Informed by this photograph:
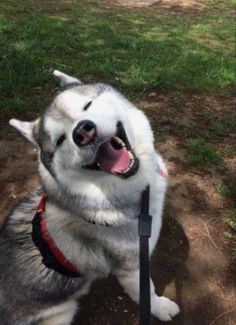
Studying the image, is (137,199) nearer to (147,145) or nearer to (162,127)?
(147,145)

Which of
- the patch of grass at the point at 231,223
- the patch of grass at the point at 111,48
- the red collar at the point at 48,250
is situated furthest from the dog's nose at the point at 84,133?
the patch of grass at the point at 111,48

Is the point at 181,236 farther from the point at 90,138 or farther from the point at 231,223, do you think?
the point at 90,138

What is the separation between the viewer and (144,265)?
2.38m

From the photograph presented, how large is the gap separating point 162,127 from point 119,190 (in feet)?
7.76

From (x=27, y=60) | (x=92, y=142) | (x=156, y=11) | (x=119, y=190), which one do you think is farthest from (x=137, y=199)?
(x=156, y=11)

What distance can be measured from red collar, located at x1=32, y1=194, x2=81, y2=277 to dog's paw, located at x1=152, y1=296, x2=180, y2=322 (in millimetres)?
688

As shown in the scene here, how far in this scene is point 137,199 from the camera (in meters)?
2.67

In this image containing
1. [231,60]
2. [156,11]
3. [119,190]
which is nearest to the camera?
[119,190]

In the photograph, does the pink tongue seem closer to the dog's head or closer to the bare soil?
the dog's head

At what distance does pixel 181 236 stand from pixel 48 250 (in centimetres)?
135

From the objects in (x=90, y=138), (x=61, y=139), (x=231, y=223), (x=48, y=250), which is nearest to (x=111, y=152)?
(x=90, y=138)

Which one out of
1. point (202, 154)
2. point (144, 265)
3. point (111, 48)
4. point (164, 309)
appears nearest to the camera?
point (144, 265)

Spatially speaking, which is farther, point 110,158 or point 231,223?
point 231,223

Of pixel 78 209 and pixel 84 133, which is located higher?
pixel 84 133
